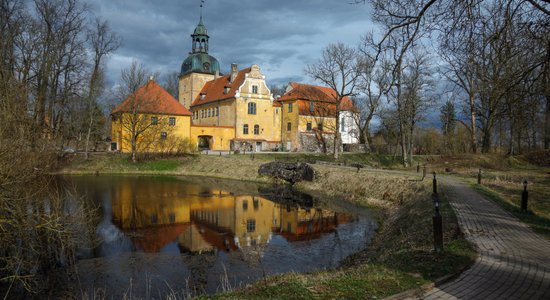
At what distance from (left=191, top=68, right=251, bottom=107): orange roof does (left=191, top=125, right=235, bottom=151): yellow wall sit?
14.5ft

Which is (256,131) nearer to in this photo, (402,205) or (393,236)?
(402,205)

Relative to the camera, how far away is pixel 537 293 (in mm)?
5066

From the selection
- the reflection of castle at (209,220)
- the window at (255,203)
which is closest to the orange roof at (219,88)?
the reflection of castle at (209,220)

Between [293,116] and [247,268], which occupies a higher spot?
[293,116]

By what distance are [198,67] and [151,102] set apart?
68.9 ft

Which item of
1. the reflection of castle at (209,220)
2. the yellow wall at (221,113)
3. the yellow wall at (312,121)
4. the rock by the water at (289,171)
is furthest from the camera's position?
the yellow wall at (312,121)

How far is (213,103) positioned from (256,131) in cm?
775

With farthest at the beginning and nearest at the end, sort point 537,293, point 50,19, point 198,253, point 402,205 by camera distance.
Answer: point 50,19
point 402,205
point 198,253
point 537,293

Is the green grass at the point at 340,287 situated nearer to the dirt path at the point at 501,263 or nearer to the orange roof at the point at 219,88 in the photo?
the dirt path at the point at 501,263

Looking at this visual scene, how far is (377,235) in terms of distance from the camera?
1312 centimetres

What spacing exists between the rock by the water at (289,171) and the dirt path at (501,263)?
53.4 feet

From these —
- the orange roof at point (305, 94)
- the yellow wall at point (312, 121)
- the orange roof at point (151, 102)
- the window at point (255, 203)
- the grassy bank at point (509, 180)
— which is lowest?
the window at point (255, 203)

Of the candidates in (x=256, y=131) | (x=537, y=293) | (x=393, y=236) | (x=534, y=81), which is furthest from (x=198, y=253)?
(x=256, y=131)

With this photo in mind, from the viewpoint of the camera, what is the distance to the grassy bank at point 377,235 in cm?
543
